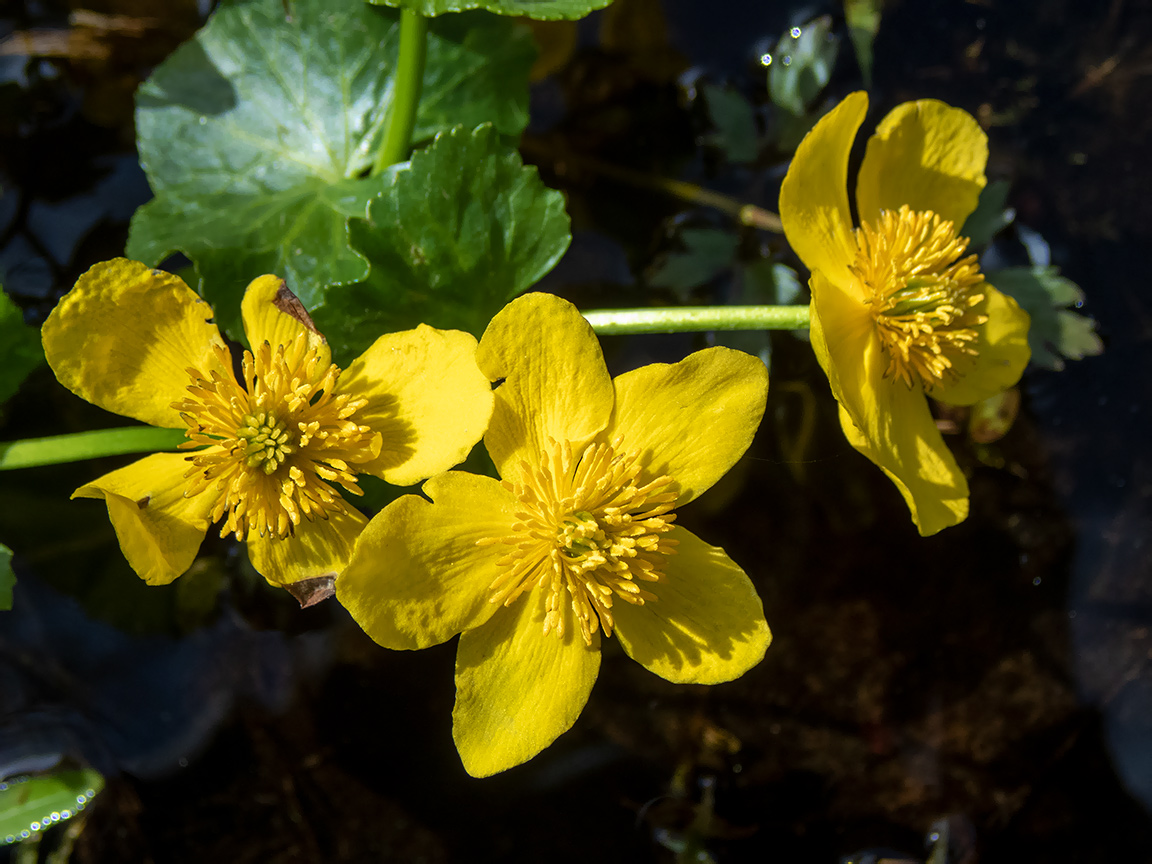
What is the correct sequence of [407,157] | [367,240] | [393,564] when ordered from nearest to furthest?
[393,564] < [367,240] < [407,157]

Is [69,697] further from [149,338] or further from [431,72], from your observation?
[431,72]

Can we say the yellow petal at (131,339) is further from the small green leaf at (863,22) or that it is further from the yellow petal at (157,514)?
the small green leaf at (863,22)

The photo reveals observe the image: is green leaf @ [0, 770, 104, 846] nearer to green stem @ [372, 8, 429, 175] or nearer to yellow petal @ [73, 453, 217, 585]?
yellow petal @ [73, 453, 217, 585]

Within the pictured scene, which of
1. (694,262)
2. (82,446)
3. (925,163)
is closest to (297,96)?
(82,446)

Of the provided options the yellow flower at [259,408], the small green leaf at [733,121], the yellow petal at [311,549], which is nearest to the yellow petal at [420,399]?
the yellow flower at [259,408]

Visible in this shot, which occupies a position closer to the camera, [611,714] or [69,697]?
[69,697]

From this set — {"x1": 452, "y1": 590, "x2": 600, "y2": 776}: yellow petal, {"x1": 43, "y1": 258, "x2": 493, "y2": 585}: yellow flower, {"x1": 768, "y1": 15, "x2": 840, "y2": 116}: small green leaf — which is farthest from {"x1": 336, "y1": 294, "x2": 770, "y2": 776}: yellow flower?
{"x1": 768, "y1": 15, "x2": 840, "y2": 116}: small green leaf

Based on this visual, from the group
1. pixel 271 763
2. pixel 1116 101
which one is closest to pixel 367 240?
pixel 271 763
